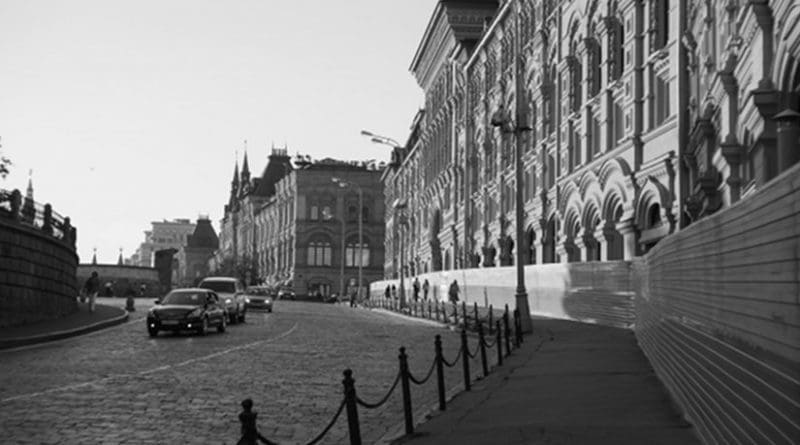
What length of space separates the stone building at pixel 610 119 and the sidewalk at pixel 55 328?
13509 mm

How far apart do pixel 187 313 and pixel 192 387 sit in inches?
617

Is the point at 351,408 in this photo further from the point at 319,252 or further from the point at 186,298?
the point at 319,252

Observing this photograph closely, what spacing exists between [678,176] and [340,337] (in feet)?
36.9

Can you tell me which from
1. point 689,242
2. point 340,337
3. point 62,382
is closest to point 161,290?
point 340,337

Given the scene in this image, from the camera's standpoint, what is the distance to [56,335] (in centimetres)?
2831

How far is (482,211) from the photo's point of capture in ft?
216

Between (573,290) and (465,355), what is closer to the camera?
(465,355)

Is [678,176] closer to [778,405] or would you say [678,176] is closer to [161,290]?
[778,405]

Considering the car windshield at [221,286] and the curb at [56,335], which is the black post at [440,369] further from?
the car windshield at [221,286]

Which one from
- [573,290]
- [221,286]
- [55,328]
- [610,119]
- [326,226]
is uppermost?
[326,226]

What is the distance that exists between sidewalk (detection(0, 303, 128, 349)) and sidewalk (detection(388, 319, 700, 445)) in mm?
11691

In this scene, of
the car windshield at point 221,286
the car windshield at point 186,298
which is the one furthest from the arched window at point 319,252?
the car windshield at point 186,298

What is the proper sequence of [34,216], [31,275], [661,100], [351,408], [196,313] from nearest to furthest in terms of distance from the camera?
[351,408] → [196,313] → [31,275] → [661,100] → [34,216]

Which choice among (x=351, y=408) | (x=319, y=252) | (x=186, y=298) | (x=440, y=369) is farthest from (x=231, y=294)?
(x=319, y=252)
